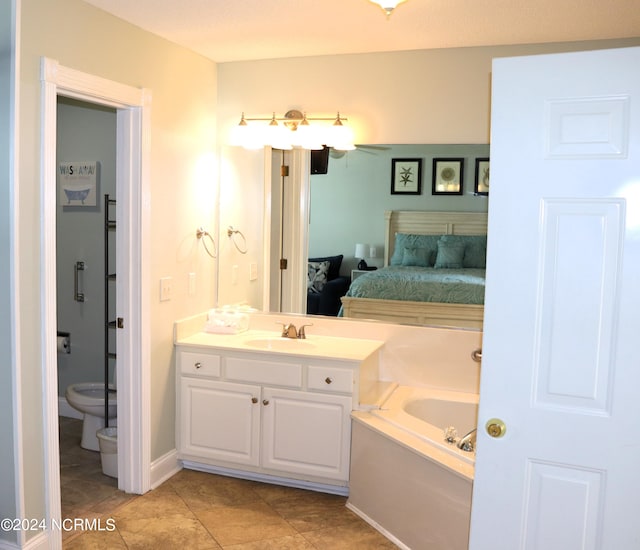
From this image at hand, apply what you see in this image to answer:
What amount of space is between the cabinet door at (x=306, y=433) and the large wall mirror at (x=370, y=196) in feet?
2.03

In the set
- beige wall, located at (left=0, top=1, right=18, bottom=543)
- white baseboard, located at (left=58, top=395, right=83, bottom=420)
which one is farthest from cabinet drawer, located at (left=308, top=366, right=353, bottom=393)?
white baseboard, located at (left=58, top=395, right=83, bottom=420)

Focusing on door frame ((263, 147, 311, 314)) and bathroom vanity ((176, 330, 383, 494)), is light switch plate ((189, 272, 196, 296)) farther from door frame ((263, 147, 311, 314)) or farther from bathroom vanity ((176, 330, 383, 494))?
door frame ((263, 147, 311, 314))

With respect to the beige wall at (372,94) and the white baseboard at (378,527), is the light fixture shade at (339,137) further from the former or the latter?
the white baseboard at (378,527)

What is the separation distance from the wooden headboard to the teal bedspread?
11 centimetres

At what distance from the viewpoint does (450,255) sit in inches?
138

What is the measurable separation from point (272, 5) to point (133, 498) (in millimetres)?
2487

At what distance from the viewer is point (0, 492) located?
106 inches

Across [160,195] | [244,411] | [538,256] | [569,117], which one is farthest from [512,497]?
[160,195]

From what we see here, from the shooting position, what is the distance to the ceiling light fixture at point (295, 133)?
3645 mm

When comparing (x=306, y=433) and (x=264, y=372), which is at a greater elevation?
(x=264, y=372)

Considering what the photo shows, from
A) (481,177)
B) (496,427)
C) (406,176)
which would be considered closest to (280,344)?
(406,176)

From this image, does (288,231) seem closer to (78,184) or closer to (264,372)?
(264,372)

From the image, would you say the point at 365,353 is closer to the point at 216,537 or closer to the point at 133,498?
the point at 216,537

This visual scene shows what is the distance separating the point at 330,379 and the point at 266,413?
0.42 meters
